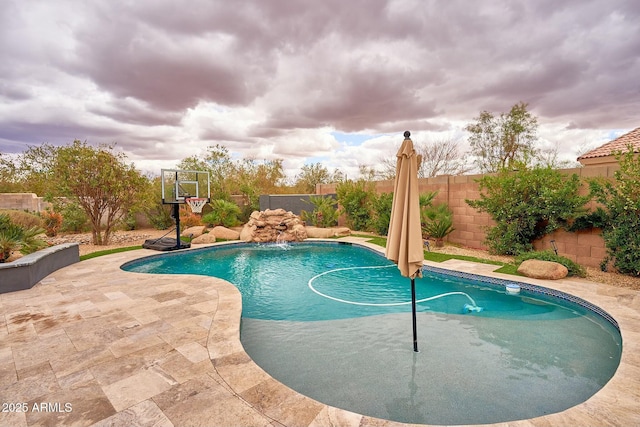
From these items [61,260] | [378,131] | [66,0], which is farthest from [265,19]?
[378,131]

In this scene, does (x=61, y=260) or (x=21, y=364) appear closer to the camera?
(x=21, y=364)

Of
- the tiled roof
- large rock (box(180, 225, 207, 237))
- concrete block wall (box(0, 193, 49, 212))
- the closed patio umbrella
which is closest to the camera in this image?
the closed patio umbrella

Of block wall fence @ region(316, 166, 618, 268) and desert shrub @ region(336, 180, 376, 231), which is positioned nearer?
block wall fence @ region(316, 166, 618, 268)

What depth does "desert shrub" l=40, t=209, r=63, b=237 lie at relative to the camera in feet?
37.6

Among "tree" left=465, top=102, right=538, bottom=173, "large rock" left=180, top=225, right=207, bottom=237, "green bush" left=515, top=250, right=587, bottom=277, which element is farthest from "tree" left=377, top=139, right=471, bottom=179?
"green bush" left=515, top=250, right=587, bottom=277

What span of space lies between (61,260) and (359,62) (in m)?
10.6

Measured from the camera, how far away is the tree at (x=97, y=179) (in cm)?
902

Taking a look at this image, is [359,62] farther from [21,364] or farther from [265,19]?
[21,364]

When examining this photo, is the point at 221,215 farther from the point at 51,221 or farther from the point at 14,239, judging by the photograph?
the point at 14,239

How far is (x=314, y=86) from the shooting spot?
41.2ft

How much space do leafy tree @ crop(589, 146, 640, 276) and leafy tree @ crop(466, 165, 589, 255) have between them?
1.64 feet

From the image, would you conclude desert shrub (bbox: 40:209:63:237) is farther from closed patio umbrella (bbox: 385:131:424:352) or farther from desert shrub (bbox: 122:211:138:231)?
closed patio umbrella (bbox: 385:131:424:352)

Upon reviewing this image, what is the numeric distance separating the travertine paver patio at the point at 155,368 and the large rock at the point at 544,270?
0.74 meters

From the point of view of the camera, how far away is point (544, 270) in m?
5.91
